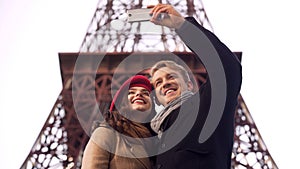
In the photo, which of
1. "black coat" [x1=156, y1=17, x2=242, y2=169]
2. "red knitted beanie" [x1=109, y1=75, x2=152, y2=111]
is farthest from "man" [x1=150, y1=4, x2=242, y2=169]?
"red knitted beanie" [x1=109, y1=75, x2=152, y2=111]

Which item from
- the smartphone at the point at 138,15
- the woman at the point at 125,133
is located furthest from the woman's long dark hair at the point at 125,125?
the smartphone at the point at 138,15

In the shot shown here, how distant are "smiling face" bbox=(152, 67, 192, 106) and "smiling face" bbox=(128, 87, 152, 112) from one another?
6 centimetres

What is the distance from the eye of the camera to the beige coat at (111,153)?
2.72 metres

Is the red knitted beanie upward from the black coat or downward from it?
upward

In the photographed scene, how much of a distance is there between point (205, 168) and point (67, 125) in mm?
6662

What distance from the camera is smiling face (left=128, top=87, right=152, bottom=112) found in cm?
283

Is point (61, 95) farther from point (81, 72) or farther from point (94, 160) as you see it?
point (94, 160)

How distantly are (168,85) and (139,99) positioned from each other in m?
0.14

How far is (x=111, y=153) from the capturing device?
2771mm

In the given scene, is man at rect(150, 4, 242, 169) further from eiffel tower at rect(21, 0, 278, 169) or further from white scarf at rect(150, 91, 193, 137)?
eiffel tower at rect(21, 0, 278, 169)

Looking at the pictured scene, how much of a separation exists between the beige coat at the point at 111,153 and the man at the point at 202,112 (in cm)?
11

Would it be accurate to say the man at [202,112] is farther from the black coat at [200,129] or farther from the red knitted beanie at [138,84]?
the red knitted beanie at [138,84]

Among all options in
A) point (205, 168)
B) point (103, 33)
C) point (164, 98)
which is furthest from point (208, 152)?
point (103, 33)

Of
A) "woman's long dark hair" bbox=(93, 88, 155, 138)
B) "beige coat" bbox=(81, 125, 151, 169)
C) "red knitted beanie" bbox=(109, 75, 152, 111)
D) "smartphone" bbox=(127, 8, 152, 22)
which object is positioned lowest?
"beige coat" bbox=(81, 125, 151, 169)
